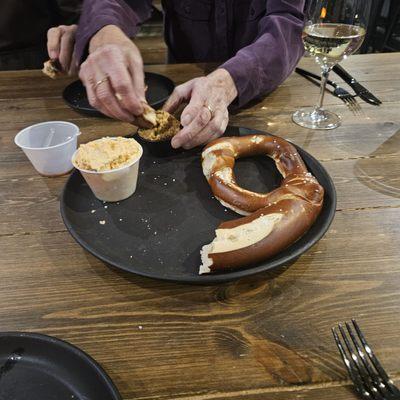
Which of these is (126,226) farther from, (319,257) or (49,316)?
(319,257)

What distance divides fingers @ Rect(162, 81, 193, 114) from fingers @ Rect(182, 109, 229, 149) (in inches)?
4.9

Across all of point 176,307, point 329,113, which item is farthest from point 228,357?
point 329,113

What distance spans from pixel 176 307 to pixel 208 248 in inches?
4.4

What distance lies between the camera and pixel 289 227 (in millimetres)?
671

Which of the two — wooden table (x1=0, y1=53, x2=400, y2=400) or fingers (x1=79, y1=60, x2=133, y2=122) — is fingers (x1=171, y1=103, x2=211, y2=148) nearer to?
fingers (x1=79, y1=60, x2=133, y2=122)

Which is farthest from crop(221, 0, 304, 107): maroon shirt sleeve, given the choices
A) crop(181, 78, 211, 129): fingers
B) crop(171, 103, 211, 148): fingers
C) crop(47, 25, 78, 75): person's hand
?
crop(47, 25, 78, 75): person's hand

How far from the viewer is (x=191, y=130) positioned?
0.96 metres

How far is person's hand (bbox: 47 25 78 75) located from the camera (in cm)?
137

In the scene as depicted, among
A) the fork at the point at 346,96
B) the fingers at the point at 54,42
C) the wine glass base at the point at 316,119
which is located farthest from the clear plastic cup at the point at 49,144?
the fork at the point at 346,96

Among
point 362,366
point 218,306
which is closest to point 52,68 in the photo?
point 218,306

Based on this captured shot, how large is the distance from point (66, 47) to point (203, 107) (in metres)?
0.70

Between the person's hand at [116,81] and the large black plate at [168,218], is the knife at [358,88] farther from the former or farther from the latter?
the person's hand at [116,81]

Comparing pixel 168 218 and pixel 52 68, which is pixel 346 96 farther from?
pixel 52 68

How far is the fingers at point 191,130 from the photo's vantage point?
0.95 meters
